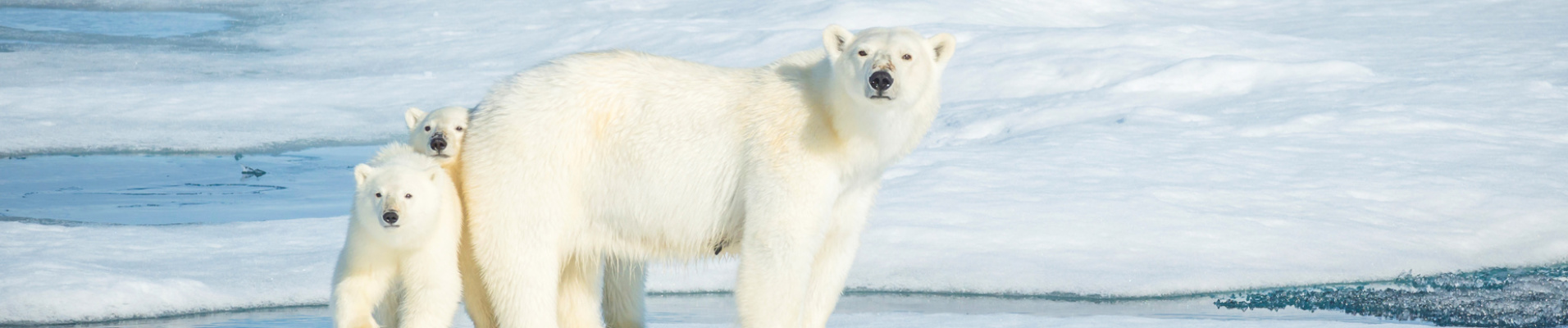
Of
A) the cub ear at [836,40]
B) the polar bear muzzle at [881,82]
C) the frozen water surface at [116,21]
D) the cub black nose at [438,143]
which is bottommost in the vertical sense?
the cub black nose at [438,143]

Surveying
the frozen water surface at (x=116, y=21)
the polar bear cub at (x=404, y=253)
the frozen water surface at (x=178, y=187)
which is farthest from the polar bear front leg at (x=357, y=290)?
the frozen water surface at (x=116, y=21)

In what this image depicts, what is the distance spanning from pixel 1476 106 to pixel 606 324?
6962 millimetres

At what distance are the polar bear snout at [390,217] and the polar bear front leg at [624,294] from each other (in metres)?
0.99

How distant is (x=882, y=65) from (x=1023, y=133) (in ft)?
19.2

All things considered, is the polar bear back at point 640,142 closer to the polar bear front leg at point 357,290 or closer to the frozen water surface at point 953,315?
the polar bear front leg at point 357,290

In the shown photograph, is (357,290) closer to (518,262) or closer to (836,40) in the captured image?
(518,262)

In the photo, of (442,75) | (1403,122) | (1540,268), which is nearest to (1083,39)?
(1403,122)

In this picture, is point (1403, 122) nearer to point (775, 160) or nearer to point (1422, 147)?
point (1422, 147)

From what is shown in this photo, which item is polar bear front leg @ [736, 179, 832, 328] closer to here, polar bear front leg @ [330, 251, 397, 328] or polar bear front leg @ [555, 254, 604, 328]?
polar bear front leg @ [555, 254, 604, 328]

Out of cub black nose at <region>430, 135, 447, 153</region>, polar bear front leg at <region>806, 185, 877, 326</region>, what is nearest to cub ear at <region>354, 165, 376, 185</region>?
cub black nose at <region>430, 135, 447, 153</region>

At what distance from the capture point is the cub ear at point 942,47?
4.18m

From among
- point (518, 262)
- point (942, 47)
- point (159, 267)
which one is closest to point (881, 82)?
point (942, 47)

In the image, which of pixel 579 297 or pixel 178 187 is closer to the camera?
pixel 579 297

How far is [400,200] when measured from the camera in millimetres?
3986
